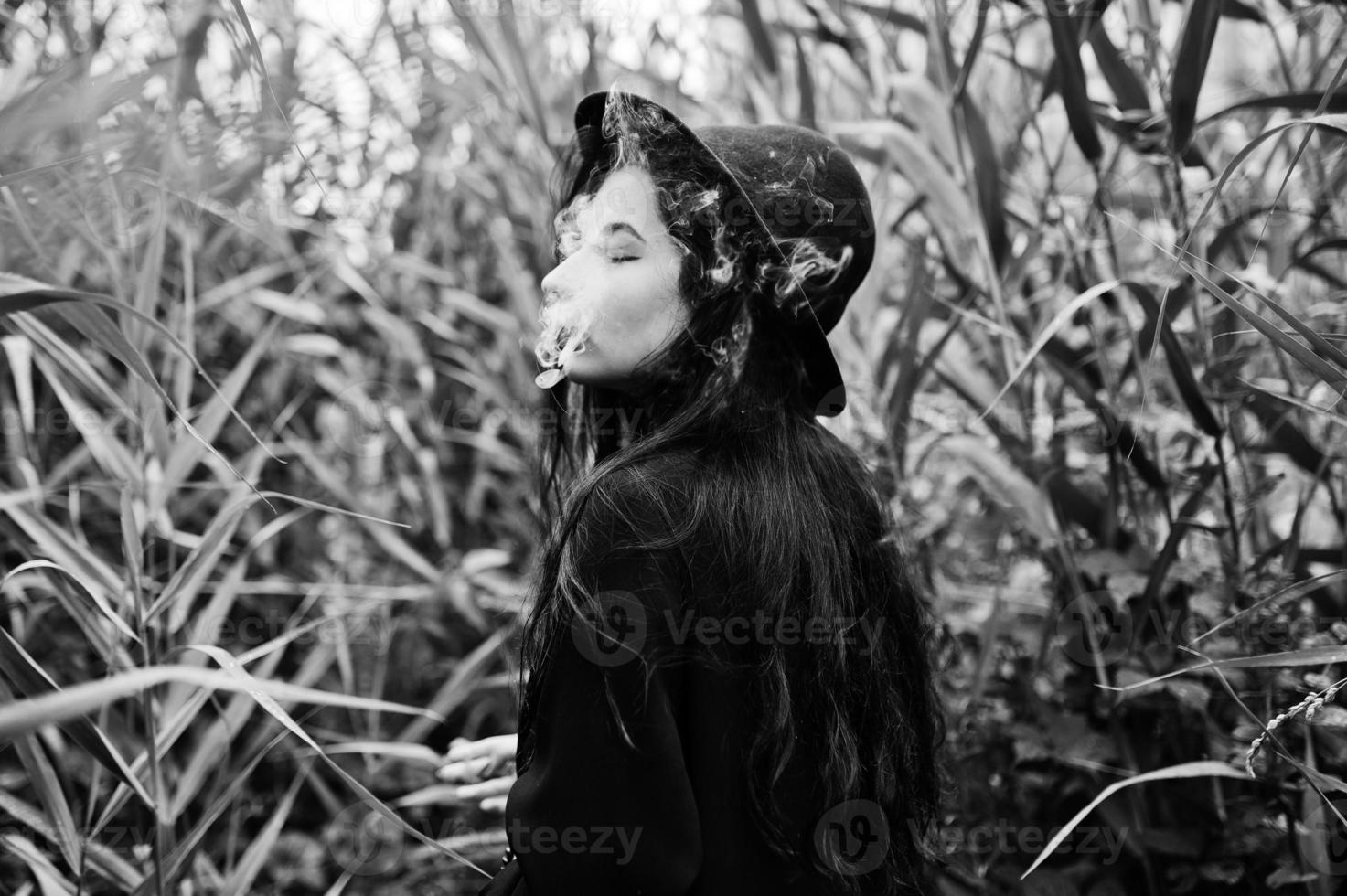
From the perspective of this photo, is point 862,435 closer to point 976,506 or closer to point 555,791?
point 976,506

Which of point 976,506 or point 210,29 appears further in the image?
point 210,29

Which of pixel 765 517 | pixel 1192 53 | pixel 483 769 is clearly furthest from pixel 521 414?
pixel 1192 53

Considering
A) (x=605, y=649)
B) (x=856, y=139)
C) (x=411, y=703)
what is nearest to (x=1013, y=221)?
(x=856, y=139)

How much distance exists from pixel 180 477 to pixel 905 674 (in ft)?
2.53

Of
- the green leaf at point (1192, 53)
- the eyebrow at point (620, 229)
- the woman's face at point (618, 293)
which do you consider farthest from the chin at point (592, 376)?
the green leaf at point (1192, 53)

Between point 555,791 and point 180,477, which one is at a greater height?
point 180,477

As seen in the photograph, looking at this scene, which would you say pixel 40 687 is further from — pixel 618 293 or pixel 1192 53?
pixel 1192 53

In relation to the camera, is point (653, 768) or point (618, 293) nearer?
point (653, 768)

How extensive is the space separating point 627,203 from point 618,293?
8cm

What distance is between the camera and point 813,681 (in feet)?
2.78

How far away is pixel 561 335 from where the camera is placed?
0.88 metres

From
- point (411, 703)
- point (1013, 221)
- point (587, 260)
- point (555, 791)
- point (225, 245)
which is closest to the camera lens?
point (555, 791)

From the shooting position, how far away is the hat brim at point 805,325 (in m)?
0.87

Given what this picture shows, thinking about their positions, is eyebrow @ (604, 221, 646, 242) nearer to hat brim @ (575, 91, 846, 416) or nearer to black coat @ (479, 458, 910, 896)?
hat brim @ (575, 91, 846, 416)
